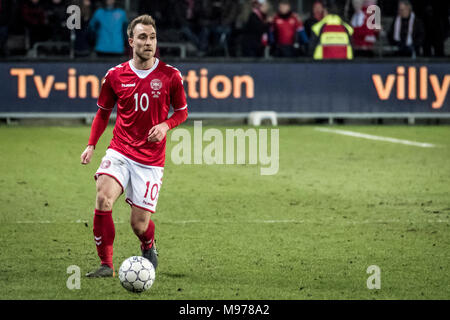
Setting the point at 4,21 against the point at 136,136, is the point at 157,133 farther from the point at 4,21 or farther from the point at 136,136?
the point at 4,21

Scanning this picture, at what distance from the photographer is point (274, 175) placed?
14.1 metres

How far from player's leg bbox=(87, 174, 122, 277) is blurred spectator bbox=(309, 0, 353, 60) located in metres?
14.7

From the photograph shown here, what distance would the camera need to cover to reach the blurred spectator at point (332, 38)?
21.6 meters

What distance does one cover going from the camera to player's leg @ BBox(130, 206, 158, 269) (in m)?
7.62

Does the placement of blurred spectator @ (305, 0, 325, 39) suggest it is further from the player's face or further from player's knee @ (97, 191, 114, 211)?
player's knee @ (97, 191, 114, 211)

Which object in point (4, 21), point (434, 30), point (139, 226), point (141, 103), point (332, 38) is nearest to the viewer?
point (141, 103)

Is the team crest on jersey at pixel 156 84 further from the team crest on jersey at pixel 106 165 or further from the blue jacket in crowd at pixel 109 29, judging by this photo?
the blue jacket in crowd at pixel 109 29

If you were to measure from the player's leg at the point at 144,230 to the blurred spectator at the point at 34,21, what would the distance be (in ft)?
49.3

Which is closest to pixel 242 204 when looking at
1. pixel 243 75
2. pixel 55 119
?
pixel 243 75

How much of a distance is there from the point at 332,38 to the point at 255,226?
1221 cm

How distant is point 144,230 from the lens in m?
7.73

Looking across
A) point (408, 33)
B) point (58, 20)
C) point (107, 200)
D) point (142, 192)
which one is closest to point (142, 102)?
point (142, 192)

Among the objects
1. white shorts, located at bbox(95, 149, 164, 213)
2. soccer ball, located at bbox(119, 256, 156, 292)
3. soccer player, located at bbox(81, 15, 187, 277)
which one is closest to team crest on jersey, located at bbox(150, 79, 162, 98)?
soccer player, located at bbox(81, 15, 187, 277)
